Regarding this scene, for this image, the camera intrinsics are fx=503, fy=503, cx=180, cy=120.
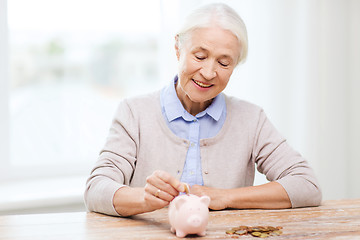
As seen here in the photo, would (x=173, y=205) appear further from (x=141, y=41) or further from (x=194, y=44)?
(x=141, y=41)

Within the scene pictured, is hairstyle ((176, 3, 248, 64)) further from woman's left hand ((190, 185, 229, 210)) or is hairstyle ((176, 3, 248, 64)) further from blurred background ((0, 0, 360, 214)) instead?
blurred background ((0, 0, 360, 214))

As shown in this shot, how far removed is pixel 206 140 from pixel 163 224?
20.1 inches

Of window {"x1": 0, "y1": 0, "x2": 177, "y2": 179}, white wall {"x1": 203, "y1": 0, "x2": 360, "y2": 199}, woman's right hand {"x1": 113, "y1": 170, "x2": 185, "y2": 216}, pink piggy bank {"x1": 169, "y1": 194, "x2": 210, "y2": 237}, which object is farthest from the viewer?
window {"x1": 0, "y1": 0, "x2": 177, "y2": 179}

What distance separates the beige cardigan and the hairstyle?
1.01ft

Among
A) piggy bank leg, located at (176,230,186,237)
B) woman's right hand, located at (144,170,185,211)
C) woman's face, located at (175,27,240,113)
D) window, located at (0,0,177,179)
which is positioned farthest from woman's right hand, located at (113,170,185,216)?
window, located at (0,0,177,179)

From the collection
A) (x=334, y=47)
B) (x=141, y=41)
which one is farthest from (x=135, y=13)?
(x=334, y=47)

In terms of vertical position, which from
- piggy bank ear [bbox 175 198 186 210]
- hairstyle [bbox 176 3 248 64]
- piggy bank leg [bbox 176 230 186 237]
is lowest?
piggy bank leg [bbox 176 230 186 237]

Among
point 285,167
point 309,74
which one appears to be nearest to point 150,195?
point 285,167

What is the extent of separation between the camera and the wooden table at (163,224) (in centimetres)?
140

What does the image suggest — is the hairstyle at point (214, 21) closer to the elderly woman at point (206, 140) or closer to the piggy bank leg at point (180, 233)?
the elderly woman at point (206, 140)

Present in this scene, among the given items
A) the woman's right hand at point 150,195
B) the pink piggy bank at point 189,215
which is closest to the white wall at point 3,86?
the woman's right hand at point 150,195

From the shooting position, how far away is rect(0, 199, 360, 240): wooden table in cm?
140

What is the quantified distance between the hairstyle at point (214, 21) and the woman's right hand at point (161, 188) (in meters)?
0.61

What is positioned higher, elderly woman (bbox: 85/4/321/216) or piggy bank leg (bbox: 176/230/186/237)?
elderly woman (bbox: 85/4/321/216)
